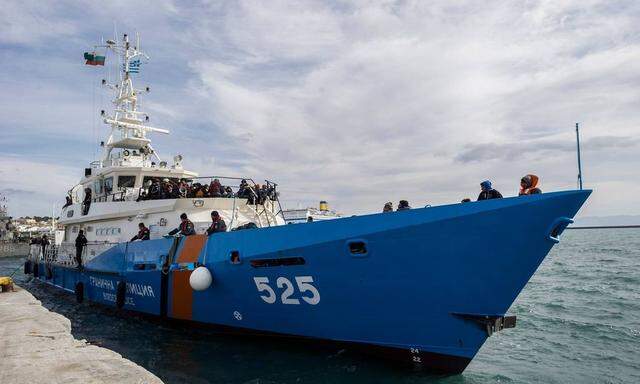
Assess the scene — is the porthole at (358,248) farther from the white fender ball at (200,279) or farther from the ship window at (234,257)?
the white fender ball at (200,279)

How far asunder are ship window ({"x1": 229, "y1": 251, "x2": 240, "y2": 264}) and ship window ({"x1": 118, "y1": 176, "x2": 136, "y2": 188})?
756 centimetres

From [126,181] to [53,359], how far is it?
10187 mm

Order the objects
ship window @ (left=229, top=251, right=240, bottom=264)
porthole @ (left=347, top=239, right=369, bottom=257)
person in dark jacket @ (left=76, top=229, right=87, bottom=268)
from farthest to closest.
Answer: person in dark jacket @ (left=76, top=229, right=87, bottom=268)
ship window @ (left=229, top=251, right=240, bottom=264)
porthole @ (left=347, top=239, right=369, bottom=257)

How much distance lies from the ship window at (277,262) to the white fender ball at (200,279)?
3.85 feet

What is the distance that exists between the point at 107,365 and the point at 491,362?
7.10 meters

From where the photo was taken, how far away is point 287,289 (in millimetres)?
8531

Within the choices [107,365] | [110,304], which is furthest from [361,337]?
[110,304]

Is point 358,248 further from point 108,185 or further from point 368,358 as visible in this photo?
point 108,185

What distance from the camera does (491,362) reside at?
9070 mm

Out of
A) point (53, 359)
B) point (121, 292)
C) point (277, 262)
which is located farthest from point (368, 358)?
point (121, 292)

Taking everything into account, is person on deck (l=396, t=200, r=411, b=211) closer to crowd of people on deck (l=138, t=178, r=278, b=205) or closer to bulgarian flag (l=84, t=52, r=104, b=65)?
crowd of people on deck (l=138, t=178, r=278, b=205)

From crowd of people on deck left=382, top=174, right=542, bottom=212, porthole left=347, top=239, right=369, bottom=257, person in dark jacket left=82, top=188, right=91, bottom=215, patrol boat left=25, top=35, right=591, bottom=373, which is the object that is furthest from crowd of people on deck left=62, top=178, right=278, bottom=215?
crowd of people on deck left=382, top=174, right=542, bottom=212

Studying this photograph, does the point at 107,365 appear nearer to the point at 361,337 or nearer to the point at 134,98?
the point at 361,337

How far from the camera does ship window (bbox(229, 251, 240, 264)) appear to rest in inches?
362
